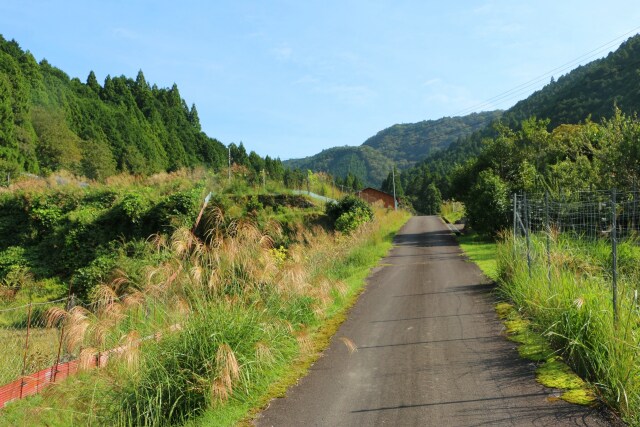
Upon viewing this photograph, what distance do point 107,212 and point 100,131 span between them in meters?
32.7

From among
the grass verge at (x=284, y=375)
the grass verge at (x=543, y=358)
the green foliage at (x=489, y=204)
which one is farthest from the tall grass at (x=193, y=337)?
the green foliage at (x=489, y=204)

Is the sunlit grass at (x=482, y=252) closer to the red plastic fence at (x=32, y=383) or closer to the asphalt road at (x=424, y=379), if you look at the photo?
the asphalt road at (x=424, y=379)

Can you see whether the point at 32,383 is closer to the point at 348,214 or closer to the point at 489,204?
the point at 348,214

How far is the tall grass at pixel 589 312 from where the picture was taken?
489cm

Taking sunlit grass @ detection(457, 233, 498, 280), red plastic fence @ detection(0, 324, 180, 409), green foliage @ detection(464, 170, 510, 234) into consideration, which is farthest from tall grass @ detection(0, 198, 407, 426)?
green foliage @ detection(464, 170, 510, 234)

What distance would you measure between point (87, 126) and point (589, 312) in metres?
55.2

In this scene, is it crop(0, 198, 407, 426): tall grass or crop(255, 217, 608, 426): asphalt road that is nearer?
crop(255, 217, 608, 426): asphalt road

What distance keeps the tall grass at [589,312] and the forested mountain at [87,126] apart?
115 feet

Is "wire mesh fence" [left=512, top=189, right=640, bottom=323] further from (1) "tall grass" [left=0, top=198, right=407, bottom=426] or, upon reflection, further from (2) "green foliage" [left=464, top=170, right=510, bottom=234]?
(2) "green foliage" [left=464, top=170, right=510, bottom=234]

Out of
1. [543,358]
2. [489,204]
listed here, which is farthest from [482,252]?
[543,358]

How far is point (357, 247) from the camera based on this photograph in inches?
829

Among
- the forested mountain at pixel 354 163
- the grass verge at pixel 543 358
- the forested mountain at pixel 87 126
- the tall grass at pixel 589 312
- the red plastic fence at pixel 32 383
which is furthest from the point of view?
the forested mountain at pixel 354 163

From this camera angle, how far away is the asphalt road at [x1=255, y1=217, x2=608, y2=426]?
5.05 m

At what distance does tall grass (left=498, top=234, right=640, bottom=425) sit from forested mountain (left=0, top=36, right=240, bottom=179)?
35.2 m
